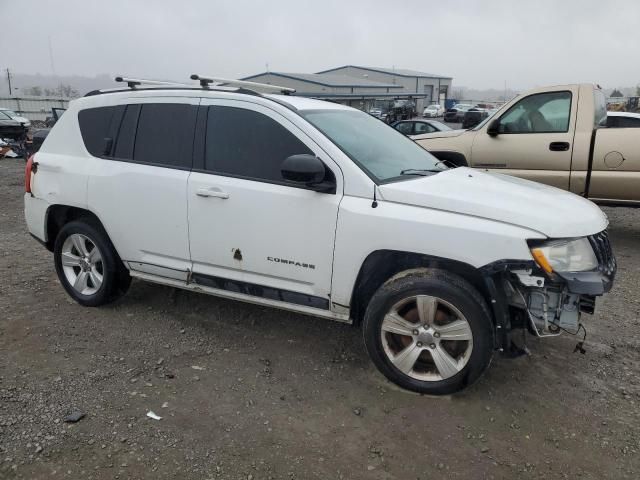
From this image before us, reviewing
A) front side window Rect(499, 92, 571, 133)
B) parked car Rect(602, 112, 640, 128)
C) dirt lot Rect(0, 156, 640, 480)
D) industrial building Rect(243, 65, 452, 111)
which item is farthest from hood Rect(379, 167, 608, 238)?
industrial building Rect(243, 65, 452, 111)

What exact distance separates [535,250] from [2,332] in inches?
155

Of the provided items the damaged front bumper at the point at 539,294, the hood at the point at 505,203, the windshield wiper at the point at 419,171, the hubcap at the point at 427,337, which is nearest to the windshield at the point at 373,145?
the windshield wiper at the point at 419,171

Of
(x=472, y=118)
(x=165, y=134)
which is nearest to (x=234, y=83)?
(x=165, y=134)

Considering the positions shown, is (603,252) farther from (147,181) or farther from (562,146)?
(562,146)

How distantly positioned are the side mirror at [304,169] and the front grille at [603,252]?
5.49 feet

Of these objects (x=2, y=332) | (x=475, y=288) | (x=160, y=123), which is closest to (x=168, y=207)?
(x=160, y=123)

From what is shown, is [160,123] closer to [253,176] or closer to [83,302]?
[253,176]

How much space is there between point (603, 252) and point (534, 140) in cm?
377

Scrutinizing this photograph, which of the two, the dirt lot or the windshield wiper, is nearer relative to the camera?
the dirt lot

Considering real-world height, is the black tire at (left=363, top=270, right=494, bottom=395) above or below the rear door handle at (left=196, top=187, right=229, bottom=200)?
below

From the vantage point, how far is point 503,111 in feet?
22.4

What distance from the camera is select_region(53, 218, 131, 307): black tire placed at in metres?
4.31

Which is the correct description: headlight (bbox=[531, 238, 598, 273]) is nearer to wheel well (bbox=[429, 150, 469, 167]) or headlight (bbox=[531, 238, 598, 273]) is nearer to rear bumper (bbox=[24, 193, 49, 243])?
wheel well (bbox=[429, 150, 469, 167])

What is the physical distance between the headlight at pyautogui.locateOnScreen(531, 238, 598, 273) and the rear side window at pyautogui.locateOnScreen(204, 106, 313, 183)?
5.19 ft
